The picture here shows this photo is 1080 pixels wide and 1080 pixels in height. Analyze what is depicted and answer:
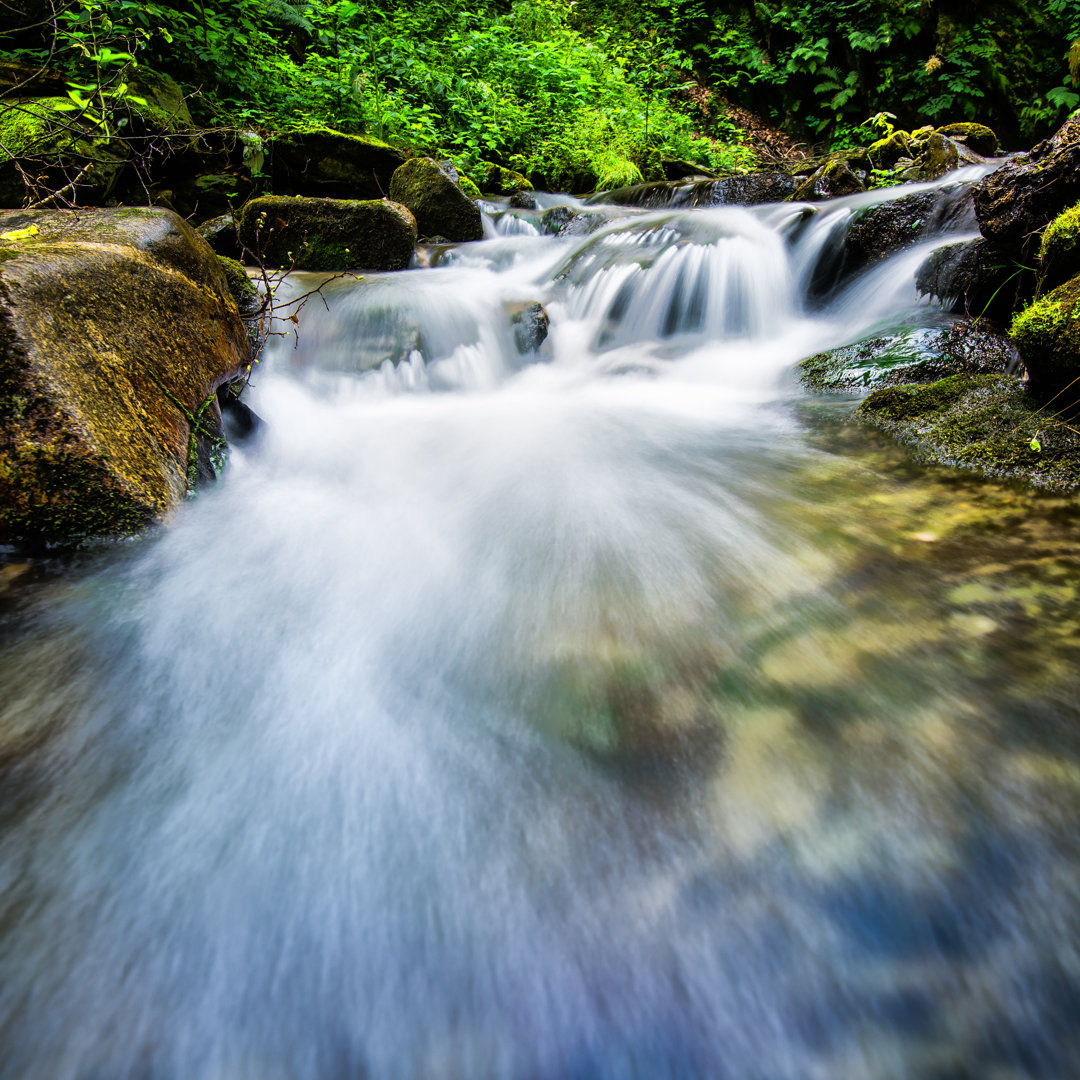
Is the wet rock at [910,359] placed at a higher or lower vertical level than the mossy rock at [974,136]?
lower

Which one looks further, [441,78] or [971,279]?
[441,78]

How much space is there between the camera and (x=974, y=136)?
344 inches

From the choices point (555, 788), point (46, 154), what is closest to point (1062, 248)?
point (555, 788)

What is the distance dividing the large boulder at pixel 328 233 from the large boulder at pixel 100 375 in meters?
2.54

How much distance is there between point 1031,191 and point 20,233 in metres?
5.07

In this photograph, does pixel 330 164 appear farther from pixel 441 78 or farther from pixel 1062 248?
pixel 1062 248

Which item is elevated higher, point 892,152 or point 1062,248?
point 892,152

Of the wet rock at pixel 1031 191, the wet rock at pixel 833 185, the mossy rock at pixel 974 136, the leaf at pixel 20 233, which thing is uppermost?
the mossy rock at pixel 974 136

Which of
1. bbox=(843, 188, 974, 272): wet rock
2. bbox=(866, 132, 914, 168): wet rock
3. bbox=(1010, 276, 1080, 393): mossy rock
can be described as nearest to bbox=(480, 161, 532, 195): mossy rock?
bbox=(866, 132, 914, 168): wet rock

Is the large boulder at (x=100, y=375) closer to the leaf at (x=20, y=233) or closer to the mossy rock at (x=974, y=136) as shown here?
the leaf at (x=20, y=233)

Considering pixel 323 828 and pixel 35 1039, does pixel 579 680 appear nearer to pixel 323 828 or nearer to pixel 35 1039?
pixel 323 828

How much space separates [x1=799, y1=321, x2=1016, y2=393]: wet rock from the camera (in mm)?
3404

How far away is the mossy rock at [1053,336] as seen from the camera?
2.42 metres

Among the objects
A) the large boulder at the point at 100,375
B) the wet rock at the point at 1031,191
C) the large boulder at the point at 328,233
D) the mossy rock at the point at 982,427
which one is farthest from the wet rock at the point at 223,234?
the wet rock at the point at 1031,191
